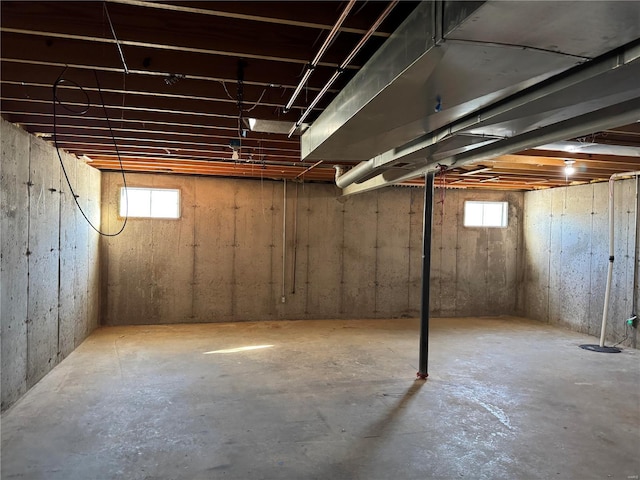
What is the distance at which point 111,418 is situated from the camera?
9.91 feet

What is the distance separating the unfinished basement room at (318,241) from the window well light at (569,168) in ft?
0.26

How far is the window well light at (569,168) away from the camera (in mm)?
4480

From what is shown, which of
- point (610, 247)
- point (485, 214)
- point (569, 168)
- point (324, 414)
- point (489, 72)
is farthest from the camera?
point (485, 214)

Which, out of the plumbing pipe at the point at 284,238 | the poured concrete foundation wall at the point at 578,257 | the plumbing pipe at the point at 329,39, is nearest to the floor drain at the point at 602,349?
the poured concrete foundation wall at the point at 578,257

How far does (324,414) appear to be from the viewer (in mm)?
3168

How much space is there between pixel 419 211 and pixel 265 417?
16.6 feet

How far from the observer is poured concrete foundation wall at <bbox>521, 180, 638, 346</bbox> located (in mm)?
5535

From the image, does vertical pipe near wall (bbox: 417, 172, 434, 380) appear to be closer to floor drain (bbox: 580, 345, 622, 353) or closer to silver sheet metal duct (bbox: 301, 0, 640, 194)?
silver sheet metal duct (bbox: 301, 0, 640, 194)

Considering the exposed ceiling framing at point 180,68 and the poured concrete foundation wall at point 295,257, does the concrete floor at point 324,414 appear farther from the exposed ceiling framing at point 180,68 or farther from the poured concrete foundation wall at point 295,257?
the exposed ceiling framing at point 180,68

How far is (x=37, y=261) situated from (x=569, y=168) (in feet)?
19.0

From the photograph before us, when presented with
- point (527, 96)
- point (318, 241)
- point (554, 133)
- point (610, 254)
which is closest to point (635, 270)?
point (610, 254)

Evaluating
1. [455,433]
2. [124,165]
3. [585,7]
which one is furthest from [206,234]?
[585,7]

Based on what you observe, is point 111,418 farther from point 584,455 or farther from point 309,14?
point 584,455

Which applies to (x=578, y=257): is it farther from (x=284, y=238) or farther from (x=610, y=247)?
(x=284, y=238)
